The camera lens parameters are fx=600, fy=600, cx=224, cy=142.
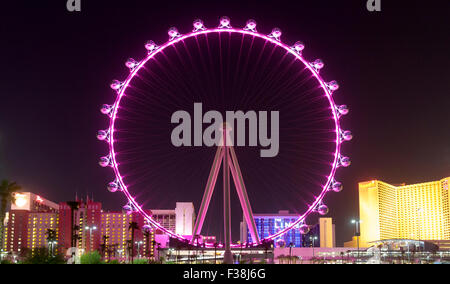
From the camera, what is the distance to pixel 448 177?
14788 centimetres

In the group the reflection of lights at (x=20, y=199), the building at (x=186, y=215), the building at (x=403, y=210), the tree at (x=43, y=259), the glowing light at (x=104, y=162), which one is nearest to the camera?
the tree at (x=43, y=259)

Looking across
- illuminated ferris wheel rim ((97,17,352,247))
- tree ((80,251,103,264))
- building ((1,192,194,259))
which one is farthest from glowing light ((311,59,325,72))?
building ((1,192,194,259))

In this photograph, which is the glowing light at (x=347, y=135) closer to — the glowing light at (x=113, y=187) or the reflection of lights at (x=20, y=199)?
the glowing light at (x=113, y=187)

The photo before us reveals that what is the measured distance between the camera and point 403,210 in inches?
6486

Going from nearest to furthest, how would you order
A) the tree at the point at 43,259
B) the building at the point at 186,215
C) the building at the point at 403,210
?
the tree at the point at 43,259
the building at the point at 186,215
the building at the point at 403,210

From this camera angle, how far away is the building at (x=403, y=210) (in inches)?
5876

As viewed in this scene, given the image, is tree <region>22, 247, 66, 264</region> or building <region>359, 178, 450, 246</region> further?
building <region>359, 178, 450, 246</region>

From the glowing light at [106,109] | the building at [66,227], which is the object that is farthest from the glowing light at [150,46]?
the building at [66,227]

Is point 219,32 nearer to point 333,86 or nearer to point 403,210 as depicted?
point 333,86

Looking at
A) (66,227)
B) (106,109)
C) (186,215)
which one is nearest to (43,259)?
(106,109)

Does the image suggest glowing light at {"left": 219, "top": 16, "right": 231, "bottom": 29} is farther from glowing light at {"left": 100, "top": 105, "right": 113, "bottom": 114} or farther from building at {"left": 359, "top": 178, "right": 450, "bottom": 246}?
building at {"left": 359, "top": 178, "right": 450, "bottom": 246}

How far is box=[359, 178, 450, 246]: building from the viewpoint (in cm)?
14925
